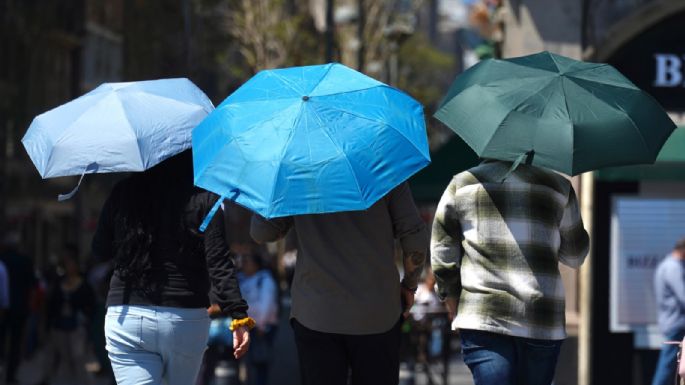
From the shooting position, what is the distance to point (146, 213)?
6.13 meters

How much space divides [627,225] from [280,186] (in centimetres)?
832

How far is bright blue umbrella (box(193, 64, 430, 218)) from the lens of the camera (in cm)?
536

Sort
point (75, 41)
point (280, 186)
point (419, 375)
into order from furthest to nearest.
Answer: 1. point (75, 41)
2. point (419, 375)
3. point (280, 186)

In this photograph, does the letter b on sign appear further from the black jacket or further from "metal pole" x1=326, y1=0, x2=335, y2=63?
the black jacket

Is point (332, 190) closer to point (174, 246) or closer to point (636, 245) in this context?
point (174, 246)

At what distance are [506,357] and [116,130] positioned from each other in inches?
78.1

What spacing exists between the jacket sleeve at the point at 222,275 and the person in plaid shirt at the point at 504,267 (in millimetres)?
848

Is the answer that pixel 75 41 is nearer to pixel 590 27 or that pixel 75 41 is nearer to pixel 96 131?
pixel 590 27

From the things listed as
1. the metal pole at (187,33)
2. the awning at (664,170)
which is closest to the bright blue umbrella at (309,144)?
the awning at (664,170)

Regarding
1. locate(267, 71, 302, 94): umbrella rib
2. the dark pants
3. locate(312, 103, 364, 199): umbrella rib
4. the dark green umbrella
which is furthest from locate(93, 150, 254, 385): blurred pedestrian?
the dark green umbrella

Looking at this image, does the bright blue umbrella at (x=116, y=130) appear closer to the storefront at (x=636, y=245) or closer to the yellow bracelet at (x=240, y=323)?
the yellow bracelet at (x=240, y=323)

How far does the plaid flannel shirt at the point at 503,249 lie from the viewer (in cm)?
543

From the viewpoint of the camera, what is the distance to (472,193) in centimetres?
555

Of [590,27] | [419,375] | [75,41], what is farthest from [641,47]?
[75,41]
